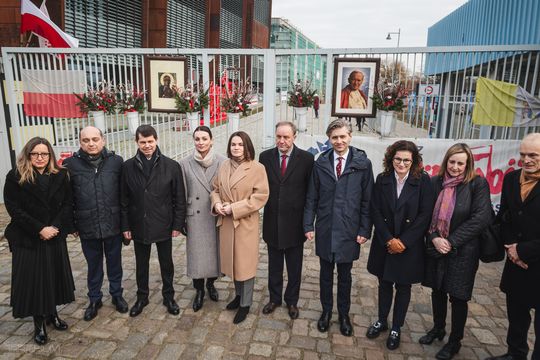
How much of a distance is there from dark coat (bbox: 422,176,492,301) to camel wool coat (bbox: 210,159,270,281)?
62.7 inches

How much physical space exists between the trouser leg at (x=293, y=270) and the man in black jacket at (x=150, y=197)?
117 centimetres

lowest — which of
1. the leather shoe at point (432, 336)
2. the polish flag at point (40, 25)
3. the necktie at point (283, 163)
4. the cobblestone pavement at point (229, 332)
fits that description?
the cobblestone pavement at point (229, 332)

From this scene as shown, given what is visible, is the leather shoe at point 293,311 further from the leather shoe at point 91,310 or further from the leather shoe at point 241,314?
the leather shoe at point 91,310

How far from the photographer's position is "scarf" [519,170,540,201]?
286 cm

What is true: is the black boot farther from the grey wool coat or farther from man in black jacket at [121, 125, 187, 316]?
the grey wool coat

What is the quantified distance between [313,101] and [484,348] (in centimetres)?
418

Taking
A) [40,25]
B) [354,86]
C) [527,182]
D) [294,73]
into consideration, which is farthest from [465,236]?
[40,25]

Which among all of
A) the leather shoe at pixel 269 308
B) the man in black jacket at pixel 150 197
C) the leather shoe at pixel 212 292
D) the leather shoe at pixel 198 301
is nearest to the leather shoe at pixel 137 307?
the man in black jacket at pixel 150 197

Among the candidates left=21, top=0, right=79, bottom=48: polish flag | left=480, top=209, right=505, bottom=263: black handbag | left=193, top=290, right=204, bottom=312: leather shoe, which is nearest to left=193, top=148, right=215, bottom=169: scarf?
left=193, top=290, right=204, bottom=312: leather shoe

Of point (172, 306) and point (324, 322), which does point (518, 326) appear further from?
point (172, 306)

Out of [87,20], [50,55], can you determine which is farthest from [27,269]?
→ [87,20]

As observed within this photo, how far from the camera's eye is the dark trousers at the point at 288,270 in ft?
12.6

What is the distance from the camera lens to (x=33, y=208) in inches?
130

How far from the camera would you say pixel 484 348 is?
3.42m
